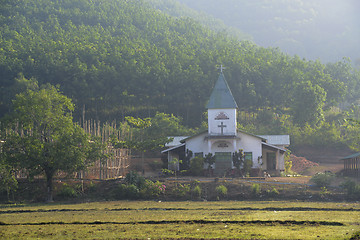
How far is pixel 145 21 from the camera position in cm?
9988

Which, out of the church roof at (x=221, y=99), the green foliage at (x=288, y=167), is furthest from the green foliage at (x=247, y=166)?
the green foliage at (x=288, y=167)

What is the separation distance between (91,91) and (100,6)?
4389 centimetres

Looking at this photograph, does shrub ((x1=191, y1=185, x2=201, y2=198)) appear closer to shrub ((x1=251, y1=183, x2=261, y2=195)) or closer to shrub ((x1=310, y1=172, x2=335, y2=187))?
shrub ((x1=251, y1=183, x2=261, y2=195))

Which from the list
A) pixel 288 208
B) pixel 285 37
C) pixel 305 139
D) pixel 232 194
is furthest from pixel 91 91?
pixel 285 37

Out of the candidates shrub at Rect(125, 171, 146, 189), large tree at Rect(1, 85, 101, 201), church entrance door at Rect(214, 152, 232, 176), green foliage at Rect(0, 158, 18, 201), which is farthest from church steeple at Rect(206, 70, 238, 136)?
green foliage at Rect(0, 158, 18, 201)

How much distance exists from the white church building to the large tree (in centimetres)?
1155

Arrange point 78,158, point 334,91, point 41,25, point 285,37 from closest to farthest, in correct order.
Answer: point 78,158
point 334,91
point 41,25
point 285,37

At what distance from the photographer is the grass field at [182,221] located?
18688mm

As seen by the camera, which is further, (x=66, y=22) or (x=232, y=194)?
(x=66, y=22)

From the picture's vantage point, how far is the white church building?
146 feet

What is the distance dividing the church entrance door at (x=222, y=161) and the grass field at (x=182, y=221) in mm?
14553

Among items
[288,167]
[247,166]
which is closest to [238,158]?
[247,166]

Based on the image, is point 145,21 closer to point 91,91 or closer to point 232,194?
point 91,91

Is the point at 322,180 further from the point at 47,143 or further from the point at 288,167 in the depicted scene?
the point at 47,143
